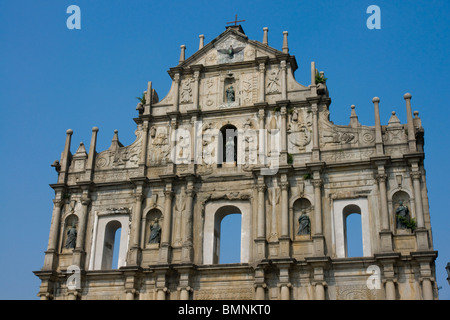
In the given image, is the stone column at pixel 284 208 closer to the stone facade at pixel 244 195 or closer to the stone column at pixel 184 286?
the stone facade at pixel 244 195

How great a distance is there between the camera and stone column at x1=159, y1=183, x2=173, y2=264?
25.3m

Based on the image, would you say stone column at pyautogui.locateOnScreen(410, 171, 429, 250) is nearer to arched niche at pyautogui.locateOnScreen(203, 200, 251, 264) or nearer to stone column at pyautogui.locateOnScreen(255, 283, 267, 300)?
stone column at pyautogui.locateOnScreen(255, 283, 267, 300)

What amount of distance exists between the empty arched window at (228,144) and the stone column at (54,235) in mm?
7132

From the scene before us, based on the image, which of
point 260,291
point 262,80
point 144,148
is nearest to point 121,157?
point 144,148

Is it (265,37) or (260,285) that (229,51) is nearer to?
(265,37)

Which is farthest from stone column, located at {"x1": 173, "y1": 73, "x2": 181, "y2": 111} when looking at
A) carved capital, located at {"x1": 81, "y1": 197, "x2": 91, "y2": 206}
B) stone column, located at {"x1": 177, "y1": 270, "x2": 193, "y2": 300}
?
stone column, located at {"x1": 177, "y1": 270, "x2": 193, "y2": 300}

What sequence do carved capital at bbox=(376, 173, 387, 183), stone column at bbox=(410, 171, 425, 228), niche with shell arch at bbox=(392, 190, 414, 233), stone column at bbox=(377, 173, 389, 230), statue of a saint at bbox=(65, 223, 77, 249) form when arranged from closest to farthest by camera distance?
stone column at bbox=(410, 171, 425, 228) → stone column at bbox=(377, 173, 389, 230) → niche with shell arch at bbox=(392, 190, 414, 233) → carved capital at bbox=(376, 173, 387, 183) → statue of a saint at bbox=(65, 223, 77, 249)

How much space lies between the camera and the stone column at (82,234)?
86.3ft

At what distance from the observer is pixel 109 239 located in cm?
2767

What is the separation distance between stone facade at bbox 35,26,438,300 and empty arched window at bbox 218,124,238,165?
0.06m

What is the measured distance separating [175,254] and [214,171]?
383 cm

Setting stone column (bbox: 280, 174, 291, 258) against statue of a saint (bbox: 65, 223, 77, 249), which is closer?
stone column (bbox: 280, 174, 291, 258)
